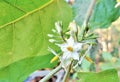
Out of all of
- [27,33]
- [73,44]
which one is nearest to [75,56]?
[73,44]

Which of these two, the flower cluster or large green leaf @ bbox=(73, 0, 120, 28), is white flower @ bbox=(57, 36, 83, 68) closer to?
the flower cluster

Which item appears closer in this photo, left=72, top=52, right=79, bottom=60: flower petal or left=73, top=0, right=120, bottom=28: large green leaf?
left=72, top=52, right=79, bottom=60: flower petal

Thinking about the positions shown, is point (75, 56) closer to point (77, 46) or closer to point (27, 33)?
point (77, 46)

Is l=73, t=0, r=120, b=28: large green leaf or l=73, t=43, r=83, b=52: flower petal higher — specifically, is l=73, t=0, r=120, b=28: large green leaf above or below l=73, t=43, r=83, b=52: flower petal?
above

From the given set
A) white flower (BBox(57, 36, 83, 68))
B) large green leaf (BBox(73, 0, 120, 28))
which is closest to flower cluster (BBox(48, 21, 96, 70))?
white flower (BBox(57, 36, 83, 68))

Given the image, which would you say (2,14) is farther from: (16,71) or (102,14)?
(102,14)

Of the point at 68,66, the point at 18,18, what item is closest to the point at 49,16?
the point at 18,18
